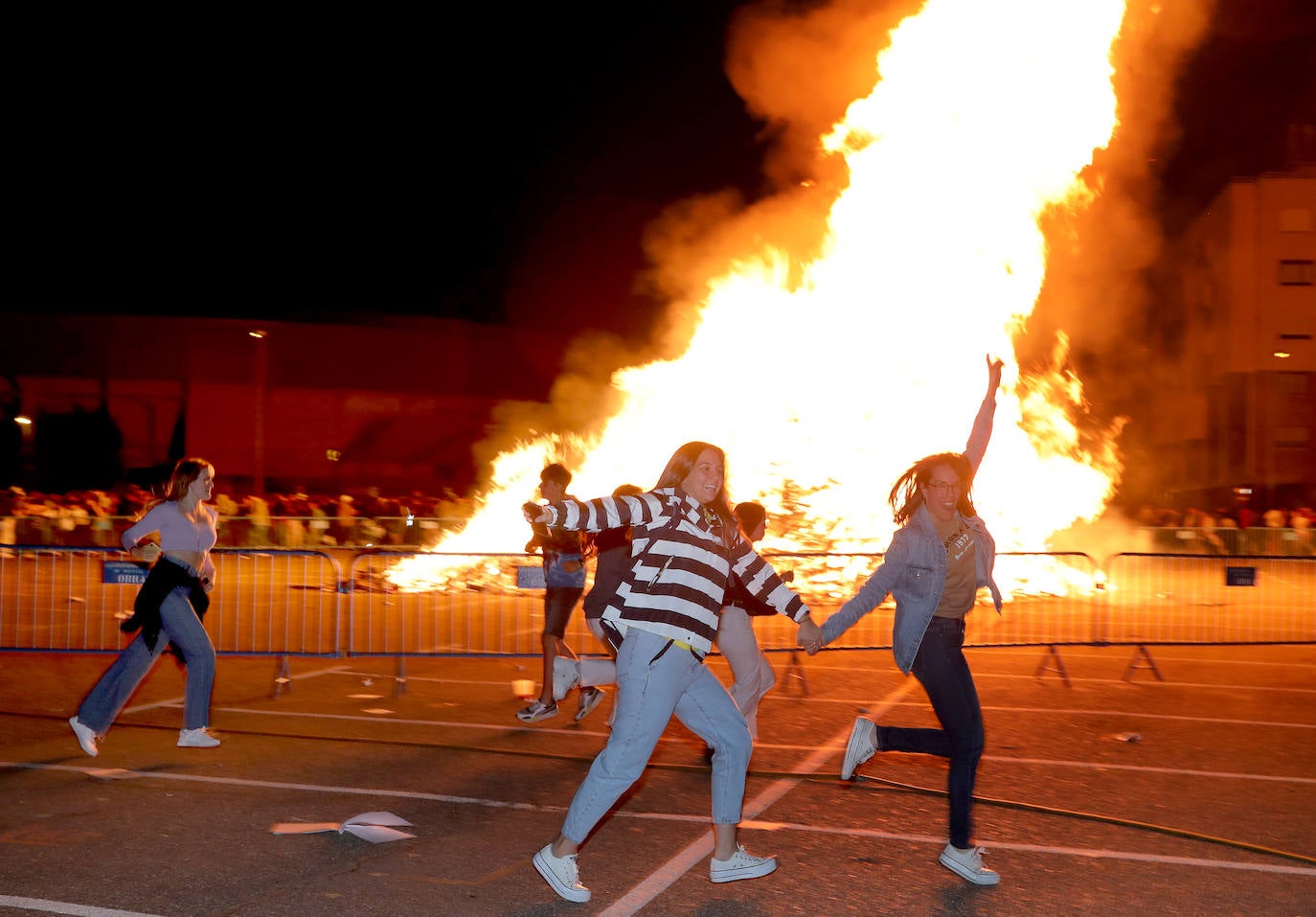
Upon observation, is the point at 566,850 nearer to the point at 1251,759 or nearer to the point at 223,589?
the point at 1251,759

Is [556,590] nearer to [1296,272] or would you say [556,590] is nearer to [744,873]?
[744,873]

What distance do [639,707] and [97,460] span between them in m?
45.4

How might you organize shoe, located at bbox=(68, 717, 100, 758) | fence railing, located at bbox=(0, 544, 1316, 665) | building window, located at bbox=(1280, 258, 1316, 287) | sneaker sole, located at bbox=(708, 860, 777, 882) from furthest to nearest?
building window, located at bbox=(1280, 258, 1316, 287), fence railing, located at bbox=(0, 544, 1316, 665), shoe, located at bbox=(68, 717, 100, 758), sneaker sole, located at bbox=(708, 860, 777, 882)

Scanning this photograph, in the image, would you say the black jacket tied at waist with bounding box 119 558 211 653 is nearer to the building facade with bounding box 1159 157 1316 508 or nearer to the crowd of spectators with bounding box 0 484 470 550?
the crowd of spectators with bounding box 0 484 470 550

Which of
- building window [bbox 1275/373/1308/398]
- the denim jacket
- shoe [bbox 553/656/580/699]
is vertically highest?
building window [bbox 1275/373/1308/398]

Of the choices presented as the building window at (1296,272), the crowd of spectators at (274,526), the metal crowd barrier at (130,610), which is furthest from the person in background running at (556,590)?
the building window at (1296,272)

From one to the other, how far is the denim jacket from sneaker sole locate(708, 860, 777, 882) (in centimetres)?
99

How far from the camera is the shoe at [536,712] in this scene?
27.0 feet

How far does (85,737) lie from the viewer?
6910mm

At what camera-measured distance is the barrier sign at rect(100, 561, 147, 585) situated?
8.86 meters

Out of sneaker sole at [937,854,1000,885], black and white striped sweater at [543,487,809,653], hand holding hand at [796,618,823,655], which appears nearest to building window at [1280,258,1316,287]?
hand holding hand at [796,618,823,655]

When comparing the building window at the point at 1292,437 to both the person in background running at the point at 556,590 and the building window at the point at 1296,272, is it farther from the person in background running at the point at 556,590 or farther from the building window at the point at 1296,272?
the person in background running at the point at 556,590

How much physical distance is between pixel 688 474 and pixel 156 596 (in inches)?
152

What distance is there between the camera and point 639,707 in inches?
183
